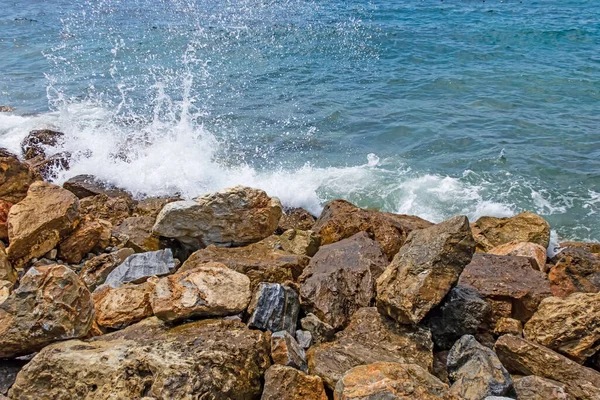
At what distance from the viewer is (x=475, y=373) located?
3705 mm

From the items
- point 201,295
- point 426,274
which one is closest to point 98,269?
point 201,295

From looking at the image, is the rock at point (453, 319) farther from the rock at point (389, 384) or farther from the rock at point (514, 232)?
the rock at point (514, 232)

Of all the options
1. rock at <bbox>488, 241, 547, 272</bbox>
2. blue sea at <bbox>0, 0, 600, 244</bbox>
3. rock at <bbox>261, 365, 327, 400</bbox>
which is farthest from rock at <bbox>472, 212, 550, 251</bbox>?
rock at <bbox>261, 365, 327, 400</bbox>

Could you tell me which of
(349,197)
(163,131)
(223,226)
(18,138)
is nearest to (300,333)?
(223,226)

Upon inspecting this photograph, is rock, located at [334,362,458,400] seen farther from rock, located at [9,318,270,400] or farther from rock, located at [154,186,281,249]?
rock, located at [154,186,281,249]

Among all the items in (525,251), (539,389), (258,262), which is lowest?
(525,251)

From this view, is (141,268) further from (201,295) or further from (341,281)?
(341,281)

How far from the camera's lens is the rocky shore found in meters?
3.47

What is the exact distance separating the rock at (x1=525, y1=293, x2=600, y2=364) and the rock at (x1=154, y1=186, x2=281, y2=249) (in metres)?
3.50

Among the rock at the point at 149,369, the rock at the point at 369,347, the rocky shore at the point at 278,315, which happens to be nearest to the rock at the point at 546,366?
the rocky shore at the point at 278,315

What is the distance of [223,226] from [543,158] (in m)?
7.63

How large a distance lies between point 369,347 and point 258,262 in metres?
1.65

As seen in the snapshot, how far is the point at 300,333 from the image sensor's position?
14.5ft

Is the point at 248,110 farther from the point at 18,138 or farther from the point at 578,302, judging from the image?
the point at 578,302
